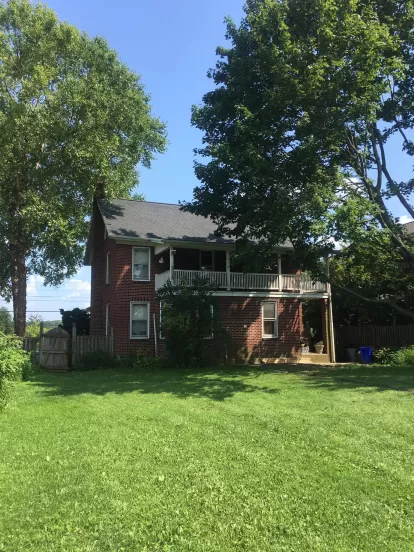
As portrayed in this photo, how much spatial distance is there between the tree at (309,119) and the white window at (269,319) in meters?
5.84

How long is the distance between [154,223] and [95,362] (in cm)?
788

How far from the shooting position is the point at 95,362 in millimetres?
18422

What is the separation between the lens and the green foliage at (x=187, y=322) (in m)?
17.2

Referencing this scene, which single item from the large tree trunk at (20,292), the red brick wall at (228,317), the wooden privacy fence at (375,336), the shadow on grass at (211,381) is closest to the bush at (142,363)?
the shadow on grass at (211,381)

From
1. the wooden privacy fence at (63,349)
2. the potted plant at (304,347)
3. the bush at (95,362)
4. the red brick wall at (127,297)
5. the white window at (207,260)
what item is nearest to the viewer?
the wooden privacy fence at (63,349)

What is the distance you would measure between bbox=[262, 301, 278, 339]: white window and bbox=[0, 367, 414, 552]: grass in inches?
475

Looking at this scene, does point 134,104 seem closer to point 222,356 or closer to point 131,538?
point 222,356

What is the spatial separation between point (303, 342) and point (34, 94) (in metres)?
19.2

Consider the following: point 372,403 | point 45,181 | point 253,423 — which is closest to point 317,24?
point 372,403

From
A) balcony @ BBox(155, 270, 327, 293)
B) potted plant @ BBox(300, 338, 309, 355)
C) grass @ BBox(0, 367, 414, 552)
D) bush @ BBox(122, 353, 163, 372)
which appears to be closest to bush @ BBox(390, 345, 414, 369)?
balcony @ BBox(155, 270, 327, 293)

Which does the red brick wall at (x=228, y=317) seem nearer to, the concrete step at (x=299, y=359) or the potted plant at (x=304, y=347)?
the concrete step at (x=299, y=359)

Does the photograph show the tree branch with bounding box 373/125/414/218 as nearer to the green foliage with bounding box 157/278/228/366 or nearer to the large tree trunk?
the green foliage with bounding box 157/278/228/366

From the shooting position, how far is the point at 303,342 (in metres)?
23.7

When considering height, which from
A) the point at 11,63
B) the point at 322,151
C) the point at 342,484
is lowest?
the point at 342,484
